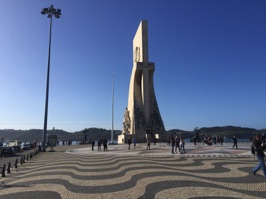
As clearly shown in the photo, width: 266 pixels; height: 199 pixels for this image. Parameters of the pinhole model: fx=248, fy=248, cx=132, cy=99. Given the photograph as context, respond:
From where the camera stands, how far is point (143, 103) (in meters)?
47.2

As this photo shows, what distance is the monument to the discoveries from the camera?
45.2 meters

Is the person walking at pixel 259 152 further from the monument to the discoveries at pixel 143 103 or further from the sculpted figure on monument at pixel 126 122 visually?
the sculpted figure on monument at pixel 126 122

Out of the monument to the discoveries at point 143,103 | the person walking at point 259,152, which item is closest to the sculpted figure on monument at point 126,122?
the monument to the discoveries at point 143,103

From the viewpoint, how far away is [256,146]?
9945 mm

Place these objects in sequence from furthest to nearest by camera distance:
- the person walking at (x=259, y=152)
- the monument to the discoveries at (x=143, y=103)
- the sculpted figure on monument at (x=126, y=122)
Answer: the sculpted figure on monument at (x=126, y=122) < the monument to the discoveries at (x=143, y=103) < the person walking at (x=259, y=152)

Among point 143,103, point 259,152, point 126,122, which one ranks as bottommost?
point 259,152

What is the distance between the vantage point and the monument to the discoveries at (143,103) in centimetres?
4525

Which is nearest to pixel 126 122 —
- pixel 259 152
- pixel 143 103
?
pixel 143 103

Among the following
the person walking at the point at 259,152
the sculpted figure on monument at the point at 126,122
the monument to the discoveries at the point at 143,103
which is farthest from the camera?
the sculpted figure on monument at the point at 126,122

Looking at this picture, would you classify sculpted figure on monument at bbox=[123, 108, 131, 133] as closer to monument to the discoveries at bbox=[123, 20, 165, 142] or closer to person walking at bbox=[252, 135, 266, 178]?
monument to the discoveries at bbox=[123, 20, 165, 142]

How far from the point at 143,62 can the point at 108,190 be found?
4095 cm

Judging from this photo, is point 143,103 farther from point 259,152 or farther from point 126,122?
point 259,152

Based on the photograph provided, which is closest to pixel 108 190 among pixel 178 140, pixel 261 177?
pixel 261 177

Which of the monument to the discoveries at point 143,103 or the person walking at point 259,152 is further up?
the monument to the discoveries at point 143,103
